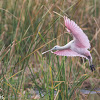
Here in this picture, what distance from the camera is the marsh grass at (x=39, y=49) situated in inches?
100.0

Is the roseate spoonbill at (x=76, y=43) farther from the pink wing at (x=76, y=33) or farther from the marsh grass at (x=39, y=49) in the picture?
the marsh grass at (x=39, y=49)

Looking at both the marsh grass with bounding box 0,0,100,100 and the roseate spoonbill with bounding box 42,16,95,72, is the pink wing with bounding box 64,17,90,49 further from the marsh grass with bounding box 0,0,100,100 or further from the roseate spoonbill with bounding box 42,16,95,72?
the marsh grass with bounding box 0,0,100,100

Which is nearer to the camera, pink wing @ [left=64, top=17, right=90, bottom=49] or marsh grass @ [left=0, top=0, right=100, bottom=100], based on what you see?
pink wing @ [left=64, top=17, right=90, bottom=49]

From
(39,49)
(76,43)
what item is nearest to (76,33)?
(76,43)

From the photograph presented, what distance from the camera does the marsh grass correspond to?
100.0 inches

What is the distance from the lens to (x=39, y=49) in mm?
3934

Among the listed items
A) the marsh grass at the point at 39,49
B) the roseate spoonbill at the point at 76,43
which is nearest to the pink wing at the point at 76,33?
the roseate spoonbill at the point at 76,43

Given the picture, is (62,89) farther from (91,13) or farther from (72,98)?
(91,13)

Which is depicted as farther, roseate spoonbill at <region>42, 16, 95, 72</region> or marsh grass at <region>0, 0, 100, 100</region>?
marsh grass at <region>0, 0, 100, 100</region>

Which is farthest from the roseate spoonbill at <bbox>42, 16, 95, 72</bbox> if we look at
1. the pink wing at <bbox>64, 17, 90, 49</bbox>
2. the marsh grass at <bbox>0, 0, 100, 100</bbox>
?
the marsh grass at <bbox>0, 0, 100, 100</bbox>

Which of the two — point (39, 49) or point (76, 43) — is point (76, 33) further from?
point (39, 49)

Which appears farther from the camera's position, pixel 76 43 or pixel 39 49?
pixel 39 49

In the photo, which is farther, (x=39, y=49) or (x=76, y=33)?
(x=39, y=49)

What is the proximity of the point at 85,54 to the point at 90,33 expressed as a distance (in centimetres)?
270
